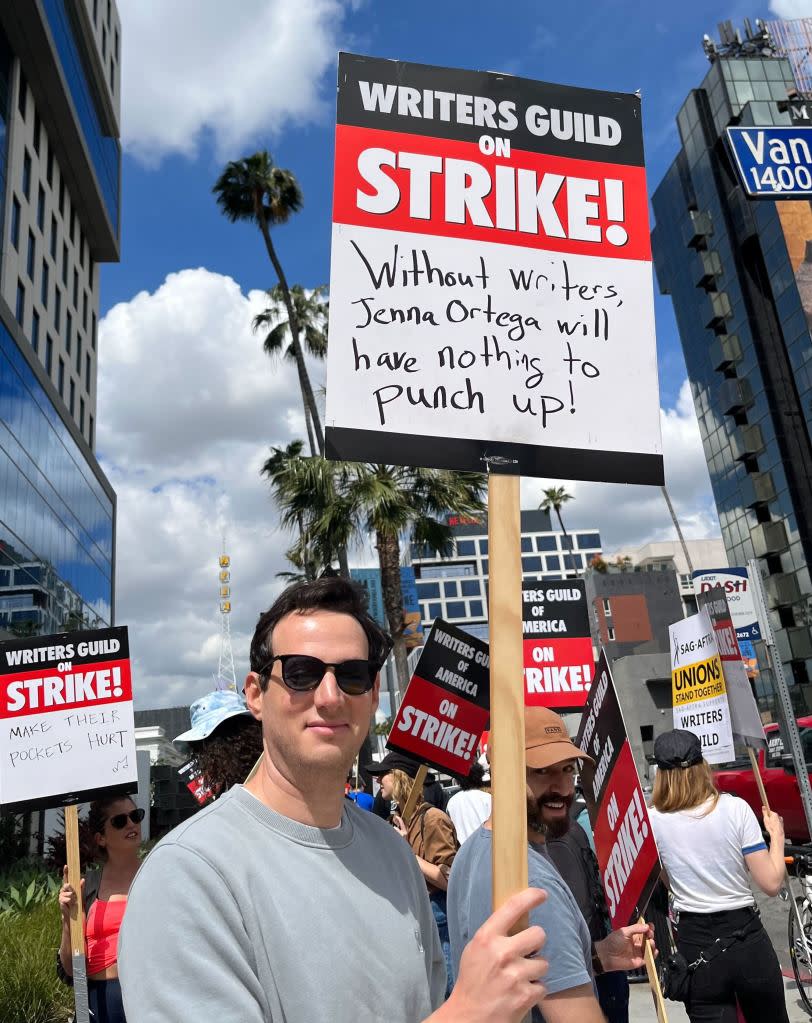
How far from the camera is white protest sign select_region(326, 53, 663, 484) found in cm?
206

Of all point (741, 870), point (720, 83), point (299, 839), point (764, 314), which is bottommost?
point (741, 870)

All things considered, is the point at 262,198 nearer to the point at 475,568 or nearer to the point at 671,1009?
the point at 671,1009

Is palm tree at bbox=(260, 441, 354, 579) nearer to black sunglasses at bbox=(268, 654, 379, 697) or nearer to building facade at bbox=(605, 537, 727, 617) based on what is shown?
black sunglasses at bbox=(268, 654, 379, 697)

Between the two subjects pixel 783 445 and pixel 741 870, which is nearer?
pixel 741 870

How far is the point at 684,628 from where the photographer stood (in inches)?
273

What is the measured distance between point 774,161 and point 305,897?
606 cm

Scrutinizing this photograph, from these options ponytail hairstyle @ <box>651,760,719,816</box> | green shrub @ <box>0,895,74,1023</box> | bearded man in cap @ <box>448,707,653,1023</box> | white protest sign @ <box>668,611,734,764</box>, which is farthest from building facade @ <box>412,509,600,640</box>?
bearded man in cap @ <box>448,707,653,1023</box>

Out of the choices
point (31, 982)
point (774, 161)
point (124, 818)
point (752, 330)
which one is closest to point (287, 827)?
point (124, 818)

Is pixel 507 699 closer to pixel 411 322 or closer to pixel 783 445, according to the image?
pixel 411 322

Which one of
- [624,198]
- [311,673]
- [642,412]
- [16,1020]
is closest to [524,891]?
[311,673]

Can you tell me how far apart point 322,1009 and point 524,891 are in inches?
15.1

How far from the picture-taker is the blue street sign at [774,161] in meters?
6.08

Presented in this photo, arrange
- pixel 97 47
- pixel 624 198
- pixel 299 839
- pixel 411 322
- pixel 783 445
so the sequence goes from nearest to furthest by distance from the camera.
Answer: pixel 299 839 → pixel 411 322 → pixel 624 198 → pixel 97 47 → pixel 783 445

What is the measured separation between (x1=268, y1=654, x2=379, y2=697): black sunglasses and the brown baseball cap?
1.33 m
